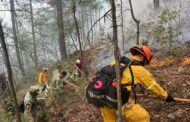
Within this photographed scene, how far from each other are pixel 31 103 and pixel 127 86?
A: 216 inches

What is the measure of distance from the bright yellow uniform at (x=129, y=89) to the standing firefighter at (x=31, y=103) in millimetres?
4676

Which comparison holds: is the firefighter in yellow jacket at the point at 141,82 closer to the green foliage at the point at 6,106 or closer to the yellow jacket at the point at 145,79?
the yellow jacket at the point at 145,79

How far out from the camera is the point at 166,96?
16.0ft

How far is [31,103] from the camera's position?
963 centimetres

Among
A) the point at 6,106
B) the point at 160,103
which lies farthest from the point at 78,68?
the point at 160,103

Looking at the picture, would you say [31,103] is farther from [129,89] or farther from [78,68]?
[78,68]

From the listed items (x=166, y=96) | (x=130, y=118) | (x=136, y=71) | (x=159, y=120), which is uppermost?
(x=136, y=71)

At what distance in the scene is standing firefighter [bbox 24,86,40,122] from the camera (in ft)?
31.3

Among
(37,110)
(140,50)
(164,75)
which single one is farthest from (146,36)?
(140,50)

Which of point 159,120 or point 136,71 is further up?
point 136,71

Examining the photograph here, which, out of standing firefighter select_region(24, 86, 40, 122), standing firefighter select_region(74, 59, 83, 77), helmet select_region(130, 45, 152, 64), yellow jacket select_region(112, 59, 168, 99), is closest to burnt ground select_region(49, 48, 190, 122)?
standing firefighter select_region(24, 86, 40, 122)

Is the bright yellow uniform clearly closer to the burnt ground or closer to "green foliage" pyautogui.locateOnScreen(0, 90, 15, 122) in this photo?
the burnt ground

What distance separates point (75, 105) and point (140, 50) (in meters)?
5.20

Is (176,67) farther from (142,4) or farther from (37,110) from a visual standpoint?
(142,4)
